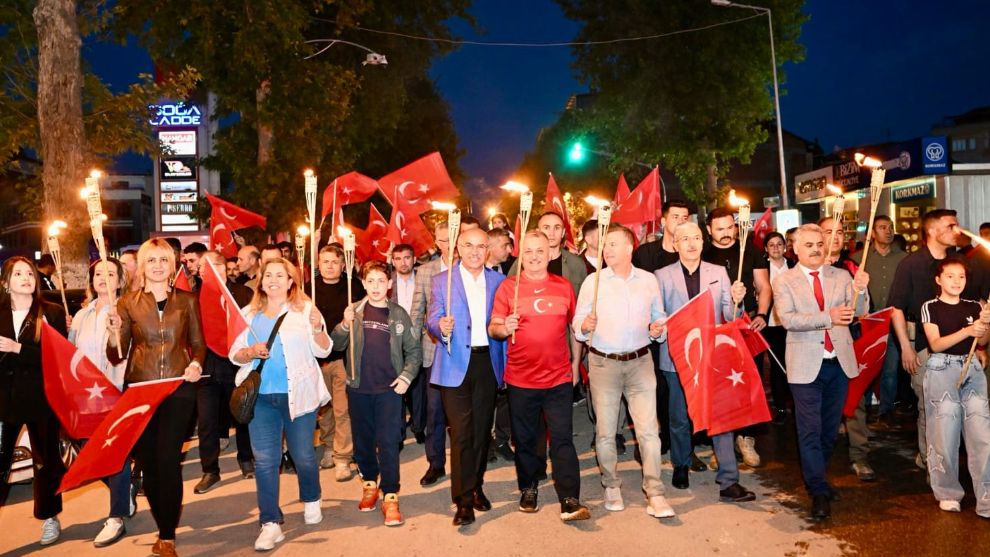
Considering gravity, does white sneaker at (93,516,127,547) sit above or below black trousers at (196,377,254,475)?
below

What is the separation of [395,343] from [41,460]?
275cm

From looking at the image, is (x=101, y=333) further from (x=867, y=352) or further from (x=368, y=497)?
(x=867, y=352)

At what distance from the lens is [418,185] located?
33.1ft

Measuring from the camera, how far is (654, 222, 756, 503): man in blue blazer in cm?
Result: 638

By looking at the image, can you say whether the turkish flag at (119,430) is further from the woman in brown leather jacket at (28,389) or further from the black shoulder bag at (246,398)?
the woman in brown leather jacket at (28,389)

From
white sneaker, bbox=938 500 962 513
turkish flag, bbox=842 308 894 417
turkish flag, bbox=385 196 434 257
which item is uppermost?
turkish flag, bbox=385 196 434 257

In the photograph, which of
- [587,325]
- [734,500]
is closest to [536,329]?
[587,325]

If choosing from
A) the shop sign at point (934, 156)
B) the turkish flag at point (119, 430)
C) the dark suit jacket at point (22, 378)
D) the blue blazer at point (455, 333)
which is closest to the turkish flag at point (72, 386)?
the dark suit jacket at point (22, 378)

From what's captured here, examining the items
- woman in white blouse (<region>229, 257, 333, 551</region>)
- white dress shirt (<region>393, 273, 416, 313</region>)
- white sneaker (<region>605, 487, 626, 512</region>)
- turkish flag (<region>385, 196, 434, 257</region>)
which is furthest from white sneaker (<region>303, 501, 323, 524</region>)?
turkish flag (<region>385, 196, 434, 257</region>)

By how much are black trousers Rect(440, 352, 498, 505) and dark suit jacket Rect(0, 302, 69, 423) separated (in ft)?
9.81

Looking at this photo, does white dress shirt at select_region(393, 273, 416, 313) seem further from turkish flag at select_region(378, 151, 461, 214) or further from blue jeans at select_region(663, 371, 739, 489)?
blue jeans at select_region(663, 371, 739, 489)

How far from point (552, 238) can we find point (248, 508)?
3802 mm

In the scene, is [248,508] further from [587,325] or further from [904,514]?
[904,514]

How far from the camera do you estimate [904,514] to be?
5.82 metres
